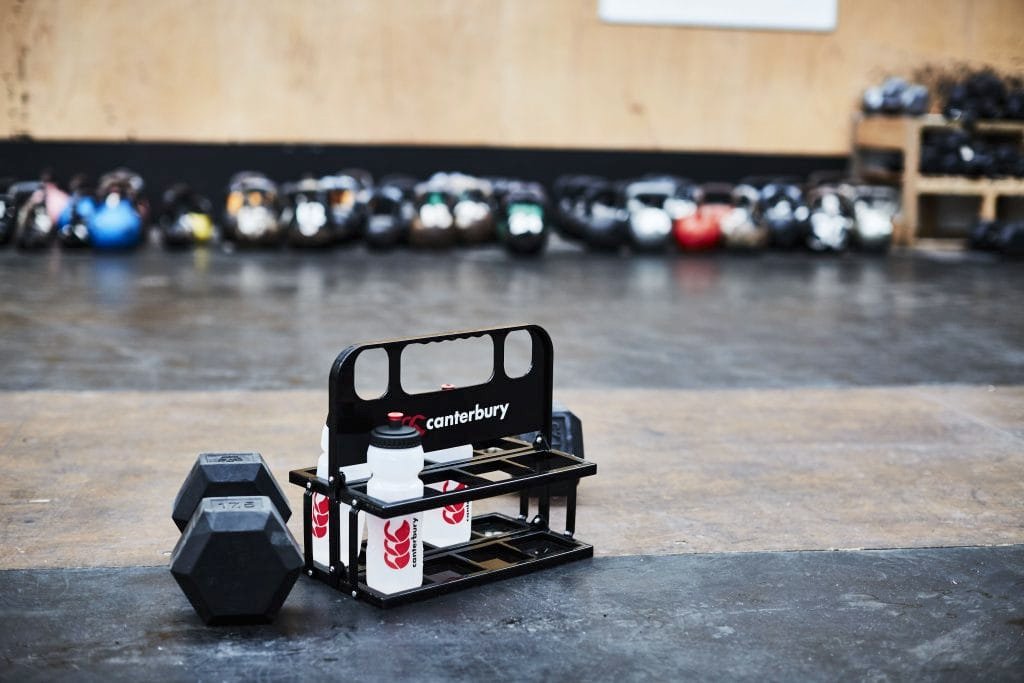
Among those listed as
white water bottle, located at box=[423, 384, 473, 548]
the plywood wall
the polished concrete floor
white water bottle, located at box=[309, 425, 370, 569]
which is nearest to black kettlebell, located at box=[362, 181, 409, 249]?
the polished concrete floor

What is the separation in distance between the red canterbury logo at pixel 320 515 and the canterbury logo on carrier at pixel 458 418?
382 millimetres

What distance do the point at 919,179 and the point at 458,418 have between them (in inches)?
461

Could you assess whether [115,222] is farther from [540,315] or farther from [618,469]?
[618,469]

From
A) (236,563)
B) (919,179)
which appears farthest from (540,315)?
(919,179)

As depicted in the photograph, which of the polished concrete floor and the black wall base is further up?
the black wall base

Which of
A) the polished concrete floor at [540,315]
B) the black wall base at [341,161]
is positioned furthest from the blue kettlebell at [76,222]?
the black wall base at [341,161]

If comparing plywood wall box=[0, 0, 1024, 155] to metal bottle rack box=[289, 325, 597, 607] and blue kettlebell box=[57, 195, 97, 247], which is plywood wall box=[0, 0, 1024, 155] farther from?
metal bottle rack box=[289, 325, 597, 607]

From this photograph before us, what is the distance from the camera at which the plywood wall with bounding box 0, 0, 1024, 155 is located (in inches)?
584

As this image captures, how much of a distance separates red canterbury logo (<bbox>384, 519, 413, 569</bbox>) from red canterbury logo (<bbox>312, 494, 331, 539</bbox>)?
0.27 m

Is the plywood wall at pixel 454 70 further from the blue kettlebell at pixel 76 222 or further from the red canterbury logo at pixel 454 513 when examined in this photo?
the red canterbury logo at pixel 454 513

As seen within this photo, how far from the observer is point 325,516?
4086 mm

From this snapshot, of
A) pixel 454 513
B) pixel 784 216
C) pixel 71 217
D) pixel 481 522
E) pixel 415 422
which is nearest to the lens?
pixel 415 422

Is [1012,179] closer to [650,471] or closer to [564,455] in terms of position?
[650,471]

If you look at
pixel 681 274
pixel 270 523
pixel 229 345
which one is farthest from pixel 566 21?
pixel 270 523
